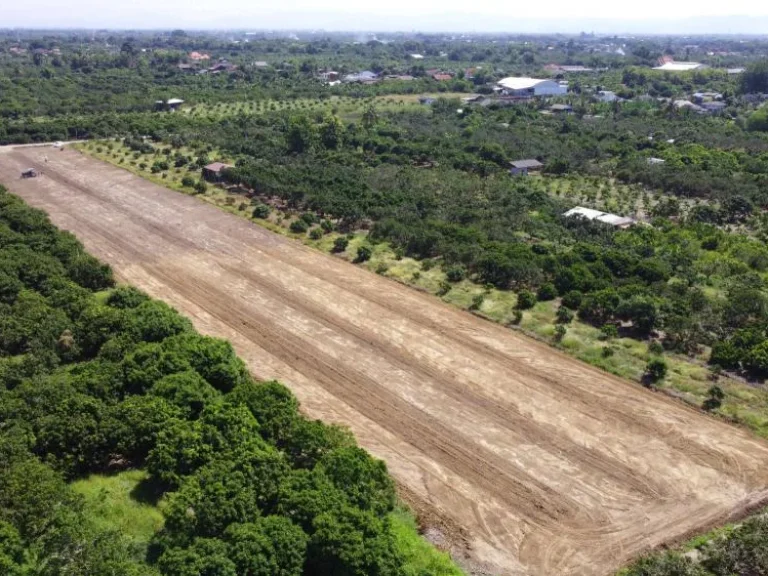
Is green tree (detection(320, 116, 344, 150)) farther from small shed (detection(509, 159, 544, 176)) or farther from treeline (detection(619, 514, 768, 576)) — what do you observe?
treeline (detection(619, 514, 768, 576))

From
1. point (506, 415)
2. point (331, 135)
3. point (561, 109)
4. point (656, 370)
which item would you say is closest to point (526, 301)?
point (656, 370)

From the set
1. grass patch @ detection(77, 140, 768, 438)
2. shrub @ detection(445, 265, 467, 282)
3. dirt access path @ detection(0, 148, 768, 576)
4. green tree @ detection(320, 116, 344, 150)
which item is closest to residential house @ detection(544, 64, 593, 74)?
green tree @ detection(320, 116, 344, 150)

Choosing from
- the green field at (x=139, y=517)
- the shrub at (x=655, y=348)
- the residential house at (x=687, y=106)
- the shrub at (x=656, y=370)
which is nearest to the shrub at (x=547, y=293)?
the shrub at (x=655, y=348)

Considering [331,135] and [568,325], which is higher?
[331,135]

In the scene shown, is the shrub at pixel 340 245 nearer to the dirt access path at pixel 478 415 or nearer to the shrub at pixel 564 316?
the dirt access path at pixel 478 415

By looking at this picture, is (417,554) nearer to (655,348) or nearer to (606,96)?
(655,348)

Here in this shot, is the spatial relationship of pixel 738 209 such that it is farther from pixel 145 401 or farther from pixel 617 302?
pixel 145 401
